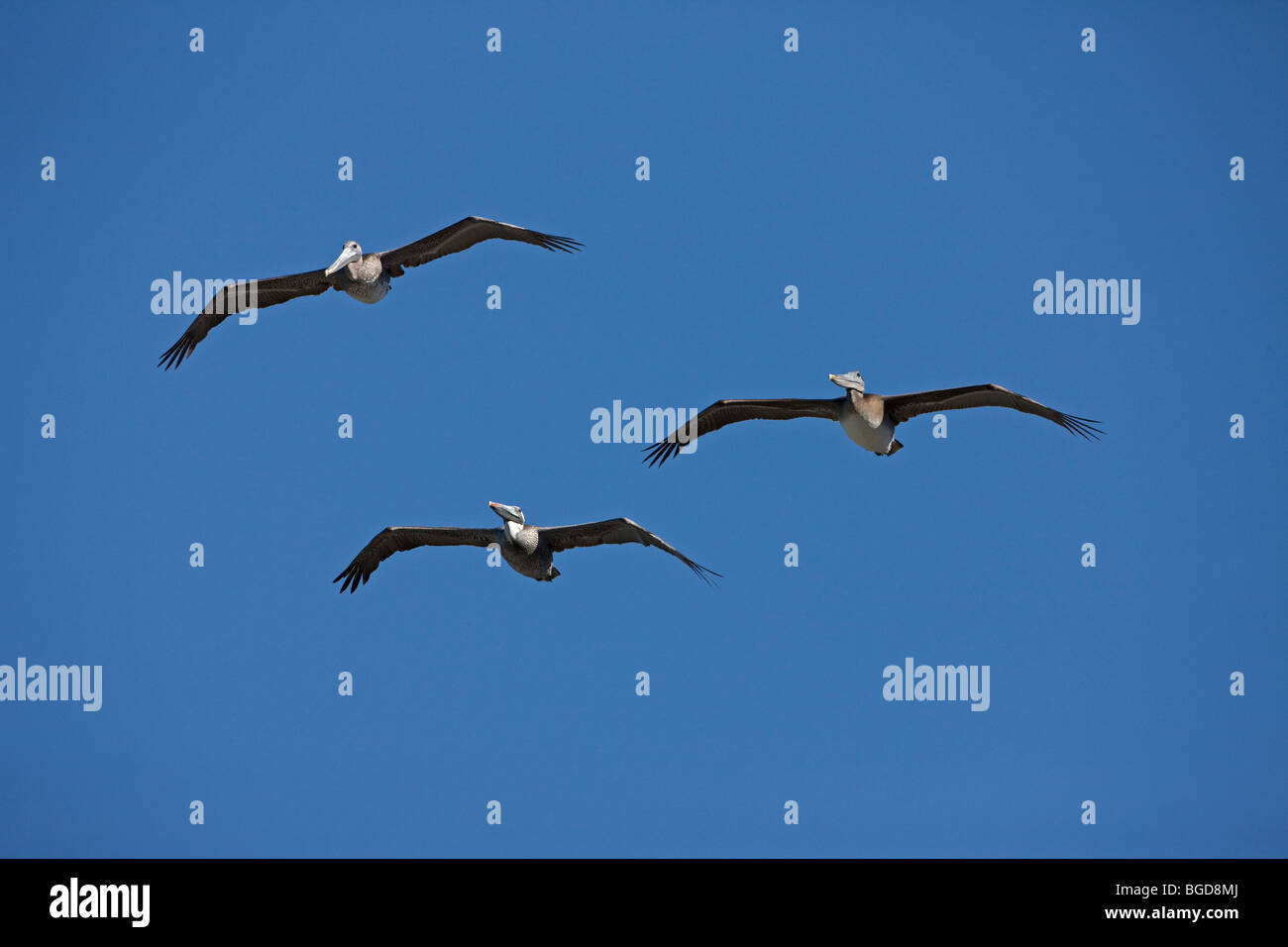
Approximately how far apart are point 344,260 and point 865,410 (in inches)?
348

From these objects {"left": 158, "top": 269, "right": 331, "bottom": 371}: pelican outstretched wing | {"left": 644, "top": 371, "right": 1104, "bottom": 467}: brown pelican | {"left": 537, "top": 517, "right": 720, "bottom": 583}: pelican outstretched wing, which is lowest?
{"left": 537, "top": 517, "right": 720, "bottom": 583}: pelican outstretched wing

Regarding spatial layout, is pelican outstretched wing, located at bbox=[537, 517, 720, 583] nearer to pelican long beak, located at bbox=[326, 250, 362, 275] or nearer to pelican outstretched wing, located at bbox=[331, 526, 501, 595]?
pelican outstretched wing, located at bbox=[331, 526, 501, 595]

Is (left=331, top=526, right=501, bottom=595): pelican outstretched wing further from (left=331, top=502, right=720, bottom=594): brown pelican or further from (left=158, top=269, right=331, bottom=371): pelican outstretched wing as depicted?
(left=158, top=269, right=331, bottom=371): pelican outstretched wing

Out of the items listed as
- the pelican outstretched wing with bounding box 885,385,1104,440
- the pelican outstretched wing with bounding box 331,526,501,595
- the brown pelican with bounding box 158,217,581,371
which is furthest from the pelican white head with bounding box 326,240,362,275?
the pelican outstretched wing with bounding box 885,385,1104,440

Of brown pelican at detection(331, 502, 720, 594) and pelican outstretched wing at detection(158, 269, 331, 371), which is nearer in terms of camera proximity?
brown pelican at detection(331, 502, 720, 594)

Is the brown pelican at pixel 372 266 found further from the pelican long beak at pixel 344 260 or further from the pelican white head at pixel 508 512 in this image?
the pelican white head at pixel 508 512

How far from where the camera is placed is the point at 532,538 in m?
24.2

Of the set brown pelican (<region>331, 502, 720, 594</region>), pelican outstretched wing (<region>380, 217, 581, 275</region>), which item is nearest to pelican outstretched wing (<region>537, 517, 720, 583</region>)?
brown pelican (<region>331, 502, 720, 594</region>)

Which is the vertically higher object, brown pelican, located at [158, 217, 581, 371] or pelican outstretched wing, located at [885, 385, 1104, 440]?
brown pelican, located at [158, 217, 581, 371]

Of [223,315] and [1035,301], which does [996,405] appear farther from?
[223,315]

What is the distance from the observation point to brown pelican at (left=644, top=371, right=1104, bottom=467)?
23.5 meters

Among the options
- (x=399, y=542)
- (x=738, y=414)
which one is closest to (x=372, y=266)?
(x=399, y=542)
